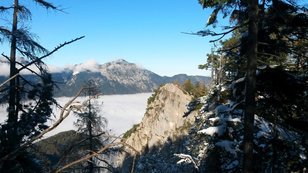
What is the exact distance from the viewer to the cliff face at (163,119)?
297ft

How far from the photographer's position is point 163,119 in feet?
310

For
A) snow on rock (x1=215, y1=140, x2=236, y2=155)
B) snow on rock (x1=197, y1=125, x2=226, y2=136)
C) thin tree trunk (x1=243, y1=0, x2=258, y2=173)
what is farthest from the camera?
snow on rock (x1=197, y1=125, x2=226, y2=136)

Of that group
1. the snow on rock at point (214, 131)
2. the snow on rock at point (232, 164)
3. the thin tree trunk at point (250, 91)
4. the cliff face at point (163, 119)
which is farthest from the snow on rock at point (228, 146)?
the cliff face at point (163, 119)

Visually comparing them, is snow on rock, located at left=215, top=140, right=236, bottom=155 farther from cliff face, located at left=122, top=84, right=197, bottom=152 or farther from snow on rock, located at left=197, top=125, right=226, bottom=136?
cliff face, located at left=122, top=84, right=197, bottom=152

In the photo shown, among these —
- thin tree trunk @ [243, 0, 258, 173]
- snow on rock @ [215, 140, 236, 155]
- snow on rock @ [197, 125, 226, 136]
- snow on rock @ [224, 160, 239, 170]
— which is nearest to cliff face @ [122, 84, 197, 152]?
snow on rock @ [224, 160, 239, 170]

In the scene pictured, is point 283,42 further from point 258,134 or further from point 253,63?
point 258,134

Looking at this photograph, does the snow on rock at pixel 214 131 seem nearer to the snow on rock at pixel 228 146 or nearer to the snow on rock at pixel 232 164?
the snow on rock at pixel 228 146

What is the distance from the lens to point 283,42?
36.4 ft

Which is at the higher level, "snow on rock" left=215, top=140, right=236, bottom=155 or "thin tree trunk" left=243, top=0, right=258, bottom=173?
"thin tree trunk" left=243, top=0, right=258, bottom=173

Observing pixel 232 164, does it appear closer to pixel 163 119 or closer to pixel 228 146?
pixel 228 146

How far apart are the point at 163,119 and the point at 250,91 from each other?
84.9m

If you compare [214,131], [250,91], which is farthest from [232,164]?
[250,91]

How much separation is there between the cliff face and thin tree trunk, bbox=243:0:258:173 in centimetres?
7564

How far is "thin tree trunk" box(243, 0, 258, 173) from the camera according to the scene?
9906 mm
